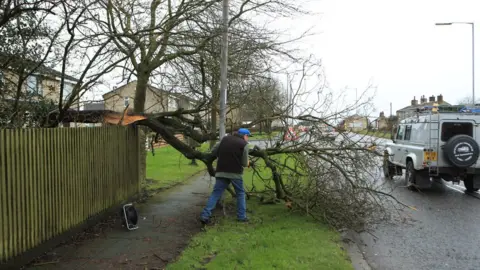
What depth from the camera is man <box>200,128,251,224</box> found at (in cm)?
750

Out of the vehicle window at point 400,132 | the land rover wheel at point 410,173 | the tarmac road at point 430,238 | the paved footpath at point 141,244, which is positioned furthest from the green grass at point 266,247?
the vehicle window at point 400,132

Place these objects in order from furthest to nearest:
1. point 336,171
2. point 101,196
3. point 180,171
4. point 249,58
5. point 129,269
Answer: point 180,171 < point 249,58 < point 336,171 < point 101,196 < point 129,269

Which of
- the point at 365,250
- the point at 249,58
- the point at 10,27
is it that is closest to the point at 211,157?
the point at 249,58

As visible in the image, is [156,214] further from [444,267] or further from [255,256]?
[444,267]

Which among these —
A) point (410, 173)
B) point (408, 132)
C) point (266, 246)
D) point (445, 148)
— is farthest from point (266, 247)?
point (408, 132)

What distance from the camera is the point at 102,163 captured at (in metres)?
7.52

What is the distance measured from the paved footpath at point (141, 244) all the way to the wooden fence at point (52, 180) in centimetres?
41

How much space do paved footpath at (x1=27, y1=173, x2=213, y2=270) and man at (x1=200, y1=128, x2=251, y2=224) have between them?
58cm

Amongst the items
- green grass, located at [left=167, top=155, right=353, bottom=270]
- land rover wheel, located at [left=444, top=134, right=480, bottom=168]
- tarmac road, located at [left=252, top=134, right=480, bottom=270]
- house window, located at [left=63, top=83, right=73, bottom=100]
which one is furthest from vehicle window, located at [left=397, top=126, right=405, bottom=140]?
house window, located at [left=63, top=83, right=73, bottom=100]

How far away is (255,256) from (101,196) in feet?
11.0

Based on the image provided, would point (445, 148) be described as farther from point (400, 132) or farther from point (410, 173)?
point (400, 132)

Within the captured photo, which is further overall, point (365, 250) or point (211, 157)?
point (211, 157)

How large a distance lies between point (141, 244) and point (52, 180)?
5.05ft

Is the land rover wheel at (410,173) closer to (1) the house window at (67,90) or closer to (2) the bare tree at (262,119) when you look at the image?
(2) the bare tree at (262,119)
